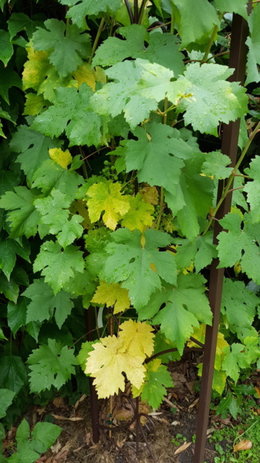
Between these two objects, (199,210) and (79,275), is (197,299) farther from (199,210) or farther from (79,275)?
(79,275)

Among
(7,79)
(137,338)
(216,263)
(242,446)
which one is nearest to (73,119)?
(7,79)

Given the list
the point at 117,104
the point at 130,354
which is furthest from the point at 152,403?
the point at 117,104

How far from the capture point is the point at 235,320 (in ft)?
5.98

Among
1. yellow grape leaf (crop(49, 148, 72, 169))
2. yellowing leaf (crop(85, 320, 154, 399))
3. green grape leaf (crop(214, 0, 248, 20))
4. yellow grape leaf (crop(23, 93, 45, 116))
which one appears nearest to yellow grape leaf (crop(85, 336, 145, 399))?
yellowing leaf (crop(85, 320, 154, 399))

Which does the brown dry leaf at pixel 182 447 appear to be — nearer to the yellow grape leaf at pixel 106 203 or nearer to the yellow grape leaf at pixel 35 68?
the yellow grape leaf at pixel 106 203

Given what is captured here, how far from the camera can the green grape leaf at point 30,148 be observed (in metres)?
1.72

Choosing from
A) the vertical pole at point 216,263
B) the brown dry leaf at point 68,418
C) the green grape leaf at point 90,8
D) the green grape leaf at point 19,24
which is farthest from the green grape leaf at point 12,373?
the green grape leaf at point 90,8

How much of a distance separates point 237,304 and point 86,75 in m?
1.07

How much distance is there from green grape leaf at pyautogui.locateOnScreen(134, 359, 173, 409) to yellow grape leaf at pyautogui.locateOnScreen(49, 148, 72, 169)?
90 centimetres

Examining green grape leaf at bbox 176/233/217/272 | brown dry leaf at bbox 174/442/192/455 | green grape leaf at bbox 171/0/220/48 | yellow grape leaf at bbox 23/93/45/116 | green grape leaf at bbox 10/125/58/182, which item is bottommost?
brown dry leaf at bbox 174/442/192/455

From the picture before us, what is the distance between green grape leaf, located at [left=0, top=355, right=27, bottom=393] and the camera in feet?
7.25

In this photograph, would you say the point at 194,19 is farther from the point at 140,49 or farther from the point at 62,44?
the point at 62,44

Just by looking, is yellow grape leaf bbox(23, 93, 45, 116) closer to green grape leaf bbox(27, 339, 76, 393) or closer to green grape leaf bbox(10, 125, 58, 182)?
green grape leaf bbox(10, 125, 58, 182)

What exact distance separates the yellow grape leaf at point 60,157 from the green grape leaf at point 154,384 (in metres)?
0.90
